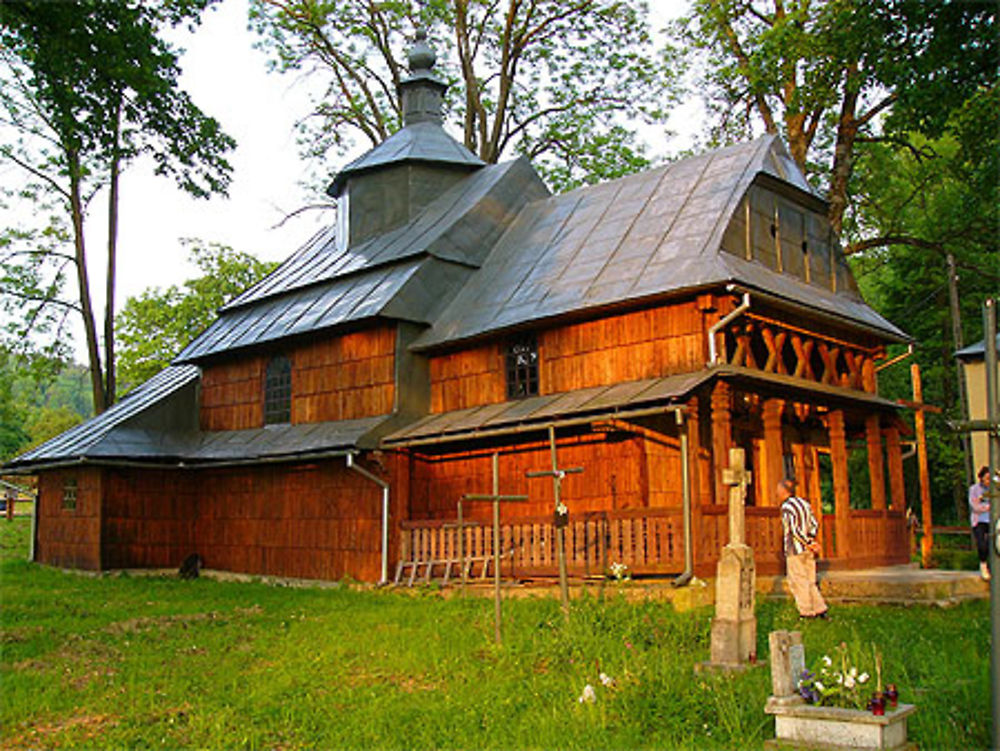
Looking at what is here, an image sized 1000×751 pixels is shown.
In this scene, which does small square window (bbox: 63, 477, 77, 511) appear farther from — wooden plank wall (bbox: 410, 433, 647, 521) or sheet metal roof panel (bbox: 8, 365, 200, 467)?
wooden plank wall (bbox: 410, 433, 647, 521)

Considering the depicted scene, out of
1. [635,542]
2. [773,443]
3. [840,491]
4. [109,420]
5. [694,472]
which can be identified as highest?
[109,420]

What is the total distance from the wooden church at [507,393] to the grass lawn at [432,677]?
3079mm

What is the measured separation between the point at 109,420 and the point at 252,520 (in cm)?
484

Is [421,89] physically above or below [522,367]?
above


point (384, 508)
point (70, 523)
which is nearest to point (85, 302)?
point (70, 523)

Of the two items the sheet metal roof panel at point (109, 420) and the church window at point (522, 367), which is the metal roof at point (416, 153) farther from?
the church window at point (522, 367)

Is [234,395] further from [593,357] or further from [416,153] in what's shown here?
[593,357]

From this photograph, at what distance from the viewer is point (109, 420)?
72.4 ft

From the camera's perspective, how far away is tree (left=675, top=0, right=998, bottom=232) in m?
11.8

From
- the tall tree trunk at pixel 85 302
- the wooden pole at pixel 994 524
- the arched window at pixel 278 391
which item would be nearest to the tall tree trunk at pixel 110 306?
the tall tree trunk at pixel 85 302

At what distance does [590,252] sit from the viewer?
17484 millimetres

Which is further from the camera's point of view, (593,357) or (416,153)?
(416,153)

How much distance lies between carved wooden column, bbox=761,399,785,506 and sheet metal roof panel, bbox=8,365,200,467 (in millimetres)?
13759

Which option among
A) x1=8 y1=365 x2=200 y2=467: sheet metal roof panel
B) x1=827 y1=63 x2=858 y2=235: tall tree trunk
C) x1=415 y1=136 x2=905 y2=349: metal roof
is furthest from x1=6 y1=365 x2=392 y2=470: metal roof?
x1=827 y1=63 x2=858 y2=235: tall tree trunk
